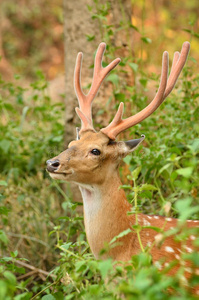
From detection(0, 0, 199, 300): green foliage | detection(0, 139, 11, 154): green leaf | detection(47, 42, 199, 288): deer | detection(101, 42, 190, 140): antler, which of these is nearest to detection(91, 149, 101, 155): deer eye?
detection(47, 42, 199, 288): deer

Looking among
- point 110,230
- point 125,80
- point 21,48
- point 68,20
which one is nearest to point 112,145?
point 110,230

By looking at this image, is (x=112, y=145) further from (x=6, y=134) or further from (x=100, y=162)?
(x=6, y=134)

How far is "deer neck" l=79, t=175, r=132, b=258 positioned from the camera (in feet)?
9.78

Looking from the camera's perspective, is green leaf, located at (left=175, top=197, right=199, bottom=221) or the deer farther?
the deer

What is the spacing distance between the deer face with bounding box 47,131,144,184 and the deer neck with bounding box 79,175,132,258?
0.22 ft

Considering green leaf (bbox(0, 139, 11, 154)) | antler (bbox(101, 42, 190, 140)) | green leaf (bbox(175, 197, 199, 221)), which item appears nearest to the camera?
green leaf (bbox(175, 197, 199, 221))

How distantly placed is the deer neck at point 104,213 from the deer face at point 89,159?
2.7 inches

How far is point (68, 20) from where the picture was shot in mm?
4895

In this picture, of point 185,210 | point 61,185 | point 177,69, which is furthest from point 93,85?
point 185,210

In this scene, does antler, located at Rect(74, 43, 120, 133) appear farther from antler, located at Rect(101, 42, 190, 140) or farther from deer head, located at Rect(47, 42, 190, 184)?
antler, located at Rect(101, 42, 190, 140)

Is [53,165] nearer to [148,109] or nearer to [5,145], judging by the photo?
[148,109]

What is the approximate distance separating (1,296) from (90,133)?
1561 millimetres

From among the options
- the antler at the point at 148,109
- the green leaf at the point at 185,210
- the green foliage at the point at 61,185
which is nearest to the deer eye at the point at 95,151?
the antler at the point at 148,109

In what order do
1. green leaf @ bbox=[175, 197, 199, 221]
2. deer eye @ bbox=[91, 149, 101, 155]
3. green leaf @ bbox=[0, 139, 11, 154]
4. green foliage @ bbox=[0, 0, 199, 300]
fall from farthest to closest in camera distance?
1. green leaf @ bbox=[0, 139, 11, 154]
2. green foliage @ bbox=[0, 0, 199, 300]
3. deer eye @ bbox=[91, 149, 101, 155]
4. green leaf @ bbox=[175, 197, 199, 221]
